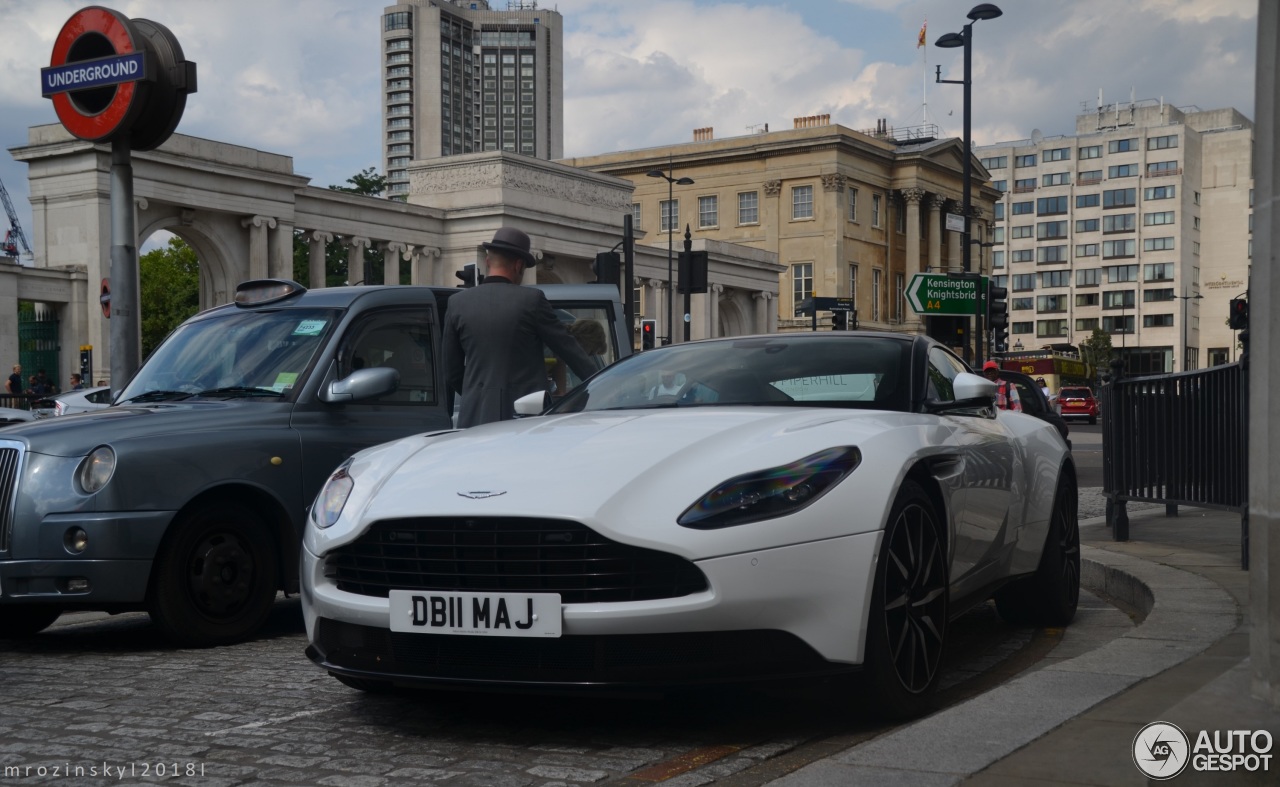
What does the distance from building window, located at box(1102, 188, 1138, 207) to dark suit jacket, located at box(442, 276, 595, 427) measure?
13976cm

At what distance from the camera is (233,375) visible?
7.40 meters

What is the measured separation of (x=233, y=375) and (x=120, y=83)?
511cm

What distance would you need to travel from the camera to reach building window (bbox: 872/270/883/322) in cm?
10206

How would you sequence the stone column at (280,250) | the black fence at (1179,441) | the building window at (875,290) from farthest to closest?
1. the building window at (875,290)
2. the stone column at (280,250)
3. the black fence at (1179,441)

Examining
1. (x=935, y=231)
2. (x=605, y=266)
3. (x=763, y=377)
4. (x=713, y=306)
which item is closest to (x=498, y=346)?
(x=763, y=377)

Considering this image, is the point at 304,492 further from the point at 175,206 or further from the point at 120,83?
the point at 175,206

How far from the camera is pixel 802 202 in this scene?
97.8 m

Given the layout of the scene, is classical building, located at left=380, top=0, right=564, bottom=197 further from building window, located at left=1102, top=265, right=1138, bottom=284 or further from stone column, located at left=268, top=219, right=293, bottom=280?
stone column, located at left=268, top=219, right=293, bottom=280

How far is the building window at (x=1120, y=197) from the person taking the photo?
138625 mm

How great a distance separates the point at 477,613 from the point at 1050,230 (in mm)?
145683

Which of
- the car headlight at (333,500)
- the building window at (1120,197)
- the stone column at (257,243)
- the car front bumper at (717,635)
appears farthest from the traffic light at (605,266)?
the building window at (1120,197)

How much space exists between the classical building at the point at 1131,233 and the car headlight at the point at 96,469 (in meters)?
135

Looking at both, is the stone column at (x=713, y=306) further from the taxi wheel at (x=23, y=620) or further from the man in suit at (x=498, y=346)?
the taxi wheel at (x=23, y=620)

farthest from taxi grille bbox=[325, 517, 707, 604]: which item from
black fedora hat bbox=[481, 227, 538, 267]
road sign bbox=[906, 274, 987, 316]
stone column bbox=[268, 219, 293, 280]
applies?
stone column bbox=[268, 219, 293, 280]
